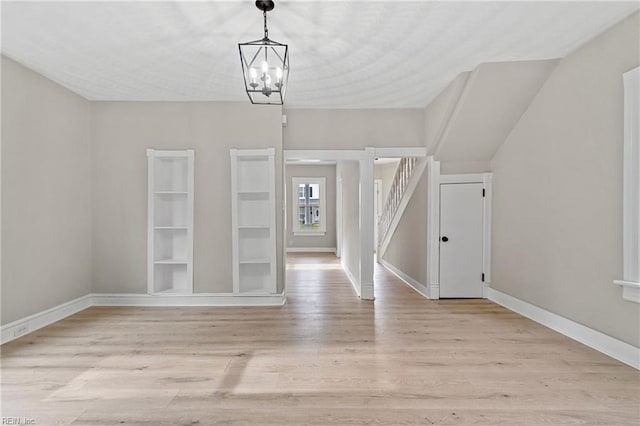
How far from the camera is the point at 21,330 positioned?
Answer: 3.29 m

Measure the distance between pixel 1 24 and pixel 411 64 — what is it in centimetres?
354

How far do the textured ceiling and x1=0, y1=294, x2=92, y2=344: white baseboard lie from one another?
8.45 ft

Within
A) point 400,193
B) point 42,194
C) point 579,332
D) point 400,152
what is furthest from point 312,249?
point 579,332

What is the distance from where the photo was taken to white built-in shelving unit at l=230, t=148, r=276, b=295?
4340 mm

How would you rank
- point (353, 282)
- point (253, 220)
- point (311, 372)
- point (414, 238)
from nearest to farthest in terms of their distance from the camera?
1. point (311, 372)
2. point (253, 220)
3. point (414, 238)
4. point (353, 282)

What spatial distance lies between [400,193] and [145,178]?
14.1ft

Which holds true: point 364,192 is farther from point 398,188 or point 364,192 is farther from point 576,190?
point 576,190

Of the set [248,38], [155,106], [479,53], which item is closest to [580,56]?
[479,53]

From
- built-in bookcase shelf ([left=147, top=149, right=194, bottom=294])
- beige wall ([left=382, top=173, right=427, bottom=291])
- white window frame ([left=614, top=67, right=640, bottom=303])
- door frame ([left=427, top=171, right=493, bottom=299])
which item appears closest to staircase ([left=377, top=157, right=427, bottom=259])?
beige wall ([left=382, top=173, right=427, bottom=291])

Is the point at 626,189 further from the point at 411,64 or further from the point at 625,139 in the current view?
the point at 411,64

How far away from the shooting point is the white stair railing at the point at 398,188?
19.0 feet

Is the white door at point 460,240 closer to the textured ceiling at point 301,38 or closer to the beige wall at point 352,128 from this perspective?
the beige wall at point 352,128

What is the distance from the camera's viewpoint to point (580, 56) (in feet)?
10.0

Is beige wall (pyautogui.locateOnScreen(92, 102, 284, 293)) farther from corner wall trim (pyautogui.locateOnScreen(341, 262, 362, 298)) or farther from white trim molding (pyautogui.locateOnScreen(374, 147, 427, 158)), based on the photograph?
corner wall trim (pyautogui.locateOnScreen(341, 262, 362, 298))
